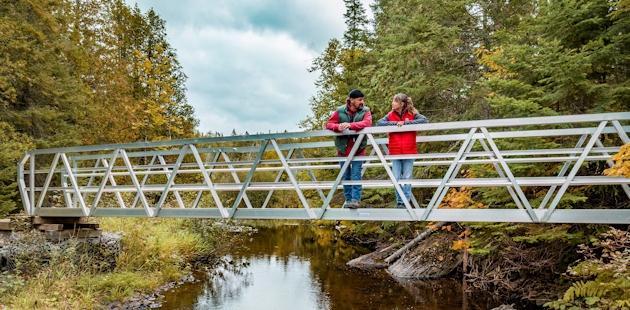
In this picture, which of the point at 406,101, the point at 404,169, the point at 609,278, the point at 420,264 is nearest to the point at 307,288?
the point at 420,264

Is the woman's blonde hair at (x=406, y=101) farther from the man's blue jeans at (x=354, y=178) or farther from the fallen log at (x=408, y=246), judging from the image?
the fallen log at (x=408, y=246)

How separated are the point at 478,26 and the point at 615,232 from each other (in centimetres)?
810

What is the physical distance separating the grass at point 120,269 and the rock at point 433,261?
6.69m

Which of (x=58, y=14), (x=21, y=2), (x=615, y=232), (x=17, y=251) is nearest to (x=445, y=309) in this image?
(x=615, y=232)

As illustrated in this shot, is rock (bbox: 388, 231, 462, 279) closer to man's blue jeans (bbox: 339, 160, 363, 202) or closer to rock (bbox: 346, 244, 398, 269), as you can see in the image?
rock (bbox: 346, 244, 398, 269)

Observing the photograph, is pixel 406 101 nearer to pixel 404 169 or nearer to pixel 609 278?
pixel 404 169

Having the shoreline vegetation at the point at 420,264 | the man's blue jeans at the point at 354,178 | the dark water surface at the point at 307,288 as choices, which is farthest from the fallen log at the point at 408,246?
the man's blue jeans at the point at 354,178

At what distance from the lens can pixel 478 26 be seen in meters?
13.3

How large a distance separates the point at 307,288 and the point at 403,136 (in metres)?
7.68

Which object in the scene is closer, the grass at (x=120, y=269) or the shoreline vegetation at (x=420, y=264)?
the shoreline vegetation at (x=420, y=264)

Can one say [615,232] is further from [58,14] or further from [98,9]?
[98,9]

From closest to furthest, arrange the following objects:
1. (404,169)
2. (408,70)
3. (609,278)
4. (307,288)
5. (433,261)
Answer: (404,169)
(609,278)
(307,288)
(408,70)
(433,261)

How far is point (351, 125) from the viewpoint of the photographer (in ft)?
20.9

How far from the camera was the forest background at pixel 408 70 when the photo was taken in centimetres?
821
